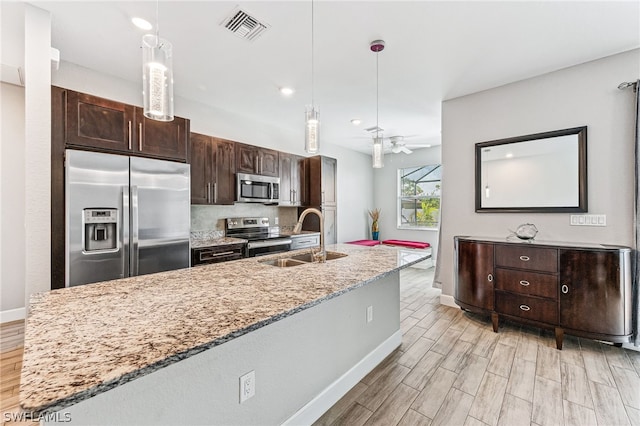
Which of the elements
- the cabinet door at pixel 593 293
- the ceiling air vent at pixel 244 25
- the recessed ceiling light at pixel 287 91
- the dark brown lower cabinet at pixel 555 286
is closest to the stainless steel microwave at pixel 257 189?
the recessed ceiling light at pixel 287 91

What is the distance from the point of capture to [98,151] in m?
2.52

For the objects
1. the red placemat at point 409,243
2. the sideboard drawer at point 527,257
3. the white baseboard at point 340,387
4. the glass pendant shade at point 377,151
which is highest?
the glass pendant shade at point 377,151

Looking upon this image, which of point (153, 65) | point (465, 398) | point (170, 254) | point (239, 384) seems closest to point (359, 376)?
point (465, 398)

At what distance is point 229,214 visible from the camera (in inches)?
167

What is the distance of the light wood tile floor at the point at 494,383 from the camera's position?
5.64ft

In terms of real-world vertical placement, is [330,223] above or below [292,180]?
below

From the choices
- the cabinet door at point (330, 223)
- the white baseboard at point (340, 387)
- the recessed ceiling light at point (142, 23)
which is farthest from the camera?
the cabinet door at point (330, 223)

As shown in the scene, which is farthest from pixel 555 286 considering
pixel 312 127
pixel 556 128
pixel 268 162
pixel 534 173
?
pixel 268 162

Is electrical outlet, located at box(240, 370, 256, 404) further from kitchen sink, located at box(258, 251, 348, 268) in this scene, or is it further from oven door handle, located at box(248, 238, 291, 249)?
oven door handle, located at box(248, 238, 291, 249)

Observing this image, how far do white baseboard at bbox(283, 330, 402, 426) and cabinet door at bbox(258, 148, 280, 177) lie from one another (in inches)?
117

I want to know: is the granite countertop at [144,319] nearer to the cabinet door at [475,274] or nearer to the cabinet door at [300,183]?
the cabinet door at [475,274]

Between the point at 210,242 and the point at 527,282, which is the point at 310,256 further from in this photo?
the point at 527,282

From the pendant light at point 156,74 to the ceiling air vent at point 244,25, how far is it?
1.02 meters

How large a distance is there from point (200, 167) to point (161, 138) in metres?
0.68
